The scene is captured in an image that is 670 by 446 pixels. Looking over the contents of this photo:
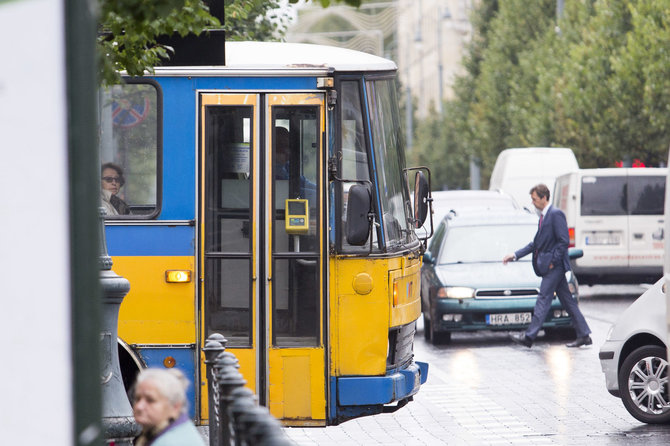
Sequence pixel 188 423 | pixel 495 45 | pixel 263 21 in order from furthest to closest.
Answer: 1. pixel 495 45
2. pixel 263 21
3. pixel 188 423

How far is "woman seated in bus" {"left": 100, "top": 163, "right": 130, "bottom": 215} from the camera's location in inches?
338

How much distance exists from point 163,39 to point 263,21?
1160 cm

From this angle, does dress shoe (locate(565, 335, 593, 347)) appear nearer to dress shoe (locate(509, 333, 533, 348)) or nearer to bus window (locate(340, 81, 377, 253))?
dress shoe (locate(509, 333, 533, 348))

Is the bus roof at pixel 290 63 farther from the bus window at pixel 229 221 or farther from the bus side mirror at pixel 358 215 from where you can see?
the bus side mirror at pixel 358 215

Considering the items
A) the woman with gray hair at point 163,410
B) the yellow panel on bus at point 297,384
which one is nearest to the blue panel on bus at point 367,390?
the yellow panel on bus at point 297,384

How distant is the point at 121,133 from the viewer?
8656 millimetres

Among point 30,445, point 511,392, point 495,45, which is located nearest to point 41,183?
point 30,445

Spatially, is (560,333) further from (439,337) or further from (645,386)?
(645,386)

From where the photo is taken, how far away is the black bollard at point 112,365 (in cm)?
718

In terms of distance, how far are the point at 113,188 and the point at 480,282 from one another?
8.13 m

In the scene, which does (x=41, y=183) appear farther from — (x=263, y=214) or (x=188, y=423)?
(x=263, y=214)

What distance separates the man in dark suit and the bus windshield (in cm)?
617

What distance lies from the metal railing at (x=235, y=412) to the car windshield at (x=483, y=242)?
957 cm

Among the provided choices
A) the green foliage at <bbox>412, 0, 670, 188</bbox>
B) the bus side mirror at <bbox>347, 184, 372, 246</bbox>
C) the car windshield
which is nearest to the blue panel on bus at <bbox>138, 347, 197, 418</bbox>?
the bus side mirror at <bbox>347, 184, 372, 246</bbox>
